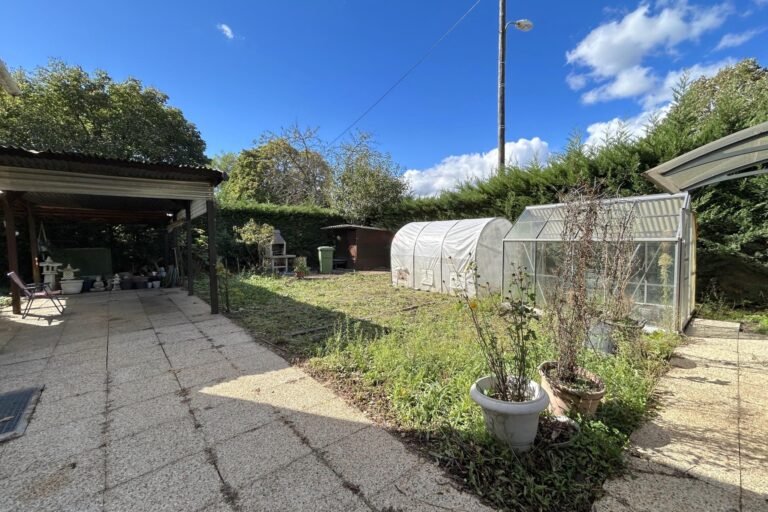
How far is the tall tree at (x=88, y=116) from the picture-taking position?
11.5 metres

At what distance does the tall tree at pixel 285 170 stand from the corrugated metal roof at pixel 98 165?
53.5 ft

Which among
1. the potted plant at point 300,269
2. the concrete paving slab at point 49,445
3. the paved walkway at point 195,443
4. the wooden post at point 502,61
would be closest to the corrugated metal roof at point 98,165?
the paved walkway at point 195,443

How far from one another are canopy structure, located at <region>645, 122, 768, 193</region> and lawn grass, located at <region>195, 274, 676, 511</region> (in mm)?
2032

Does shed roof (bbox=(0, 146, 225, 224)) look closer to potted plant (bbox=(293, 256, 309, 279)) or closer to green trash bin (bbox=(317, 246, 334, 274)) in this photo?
potted plant (bbox=(293, 256, 309, 279))

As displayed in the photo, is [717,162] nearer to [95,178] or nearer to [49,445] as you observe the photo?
[49,445]

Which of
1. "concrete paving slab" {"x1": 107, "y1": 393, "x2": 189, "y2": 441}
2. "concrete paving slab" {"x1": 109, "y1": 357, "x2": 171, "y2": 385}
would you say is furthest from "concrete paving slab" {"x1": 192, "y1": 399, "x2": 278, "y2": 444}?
"concrete paving slab" {"x1": 109, "y1": 357, "x2": 171, "y2": 385}

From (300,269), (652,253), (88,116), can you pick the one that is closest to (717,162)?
(652,253)

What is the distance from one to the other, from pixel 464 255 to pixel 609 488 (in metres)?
6.05

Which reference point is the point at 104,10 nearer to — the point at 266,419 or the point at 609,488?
the point at 266,419

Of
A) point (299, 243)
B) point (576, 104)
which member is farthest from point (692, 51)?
point (299, 243)

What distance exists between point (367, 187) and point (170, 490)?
1395 centimetres

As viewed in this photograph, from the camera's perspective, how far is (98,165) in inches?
188

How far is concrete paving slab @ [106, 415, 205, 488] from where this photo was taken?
1903 millimetres

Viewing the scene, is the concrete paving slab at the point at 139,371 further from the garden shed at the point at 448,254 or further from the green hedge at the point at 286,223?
the green hedge at the point at 286,223
